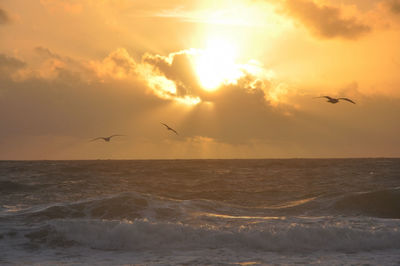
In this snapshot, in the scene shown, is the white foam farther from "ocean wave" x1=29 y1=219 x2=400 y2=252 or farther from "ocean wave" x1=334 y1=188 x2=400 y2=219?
"ocean wave" x1=334 y1=188 x2=400 y2=219

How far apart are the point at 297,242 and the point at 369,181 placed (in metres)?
19.0

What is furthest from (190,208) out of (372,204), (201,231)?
(372,204)

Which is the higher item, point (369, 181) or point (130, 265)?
point (369, 181)

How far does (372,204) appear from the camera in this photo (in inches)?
851

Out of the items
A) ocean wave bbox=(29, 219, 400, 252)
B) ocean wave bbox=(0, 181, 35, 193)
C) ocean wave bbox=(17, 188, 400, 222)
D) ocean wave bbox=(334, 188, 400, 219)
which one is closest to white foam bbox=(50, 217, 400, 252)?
ocean wave bbox=(29, 219, 400, 252)

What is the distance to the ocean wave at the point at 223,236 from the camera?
1391 centimetres

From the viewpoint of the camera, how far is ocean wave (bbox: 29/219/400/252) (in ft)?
45.6

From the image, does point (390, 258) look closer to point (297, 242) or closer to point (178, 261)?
point (297, 242)

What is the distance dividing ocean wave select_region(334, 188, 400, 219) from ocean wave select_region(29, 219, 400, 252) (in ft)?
14.4

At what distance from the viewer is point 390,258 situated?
12.3 m

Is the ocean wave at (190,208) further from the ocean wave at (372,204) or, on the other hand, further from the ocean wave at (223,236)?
the ocean wave at (223,236)

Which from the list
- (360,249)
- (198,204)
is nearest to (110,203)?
(198,204)

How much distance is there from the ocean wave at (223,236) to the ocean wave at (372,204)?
14.4 feet

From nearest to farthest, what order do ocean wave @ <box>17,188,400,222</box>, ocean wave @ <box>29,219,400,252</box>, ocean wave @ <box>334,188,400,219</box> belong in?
ocean wave @ <box>29,219,400,252</box>, ocean wave @ <box>17,188,400,222</box>, ocean wave @ <box>334,188,400,219</box>
